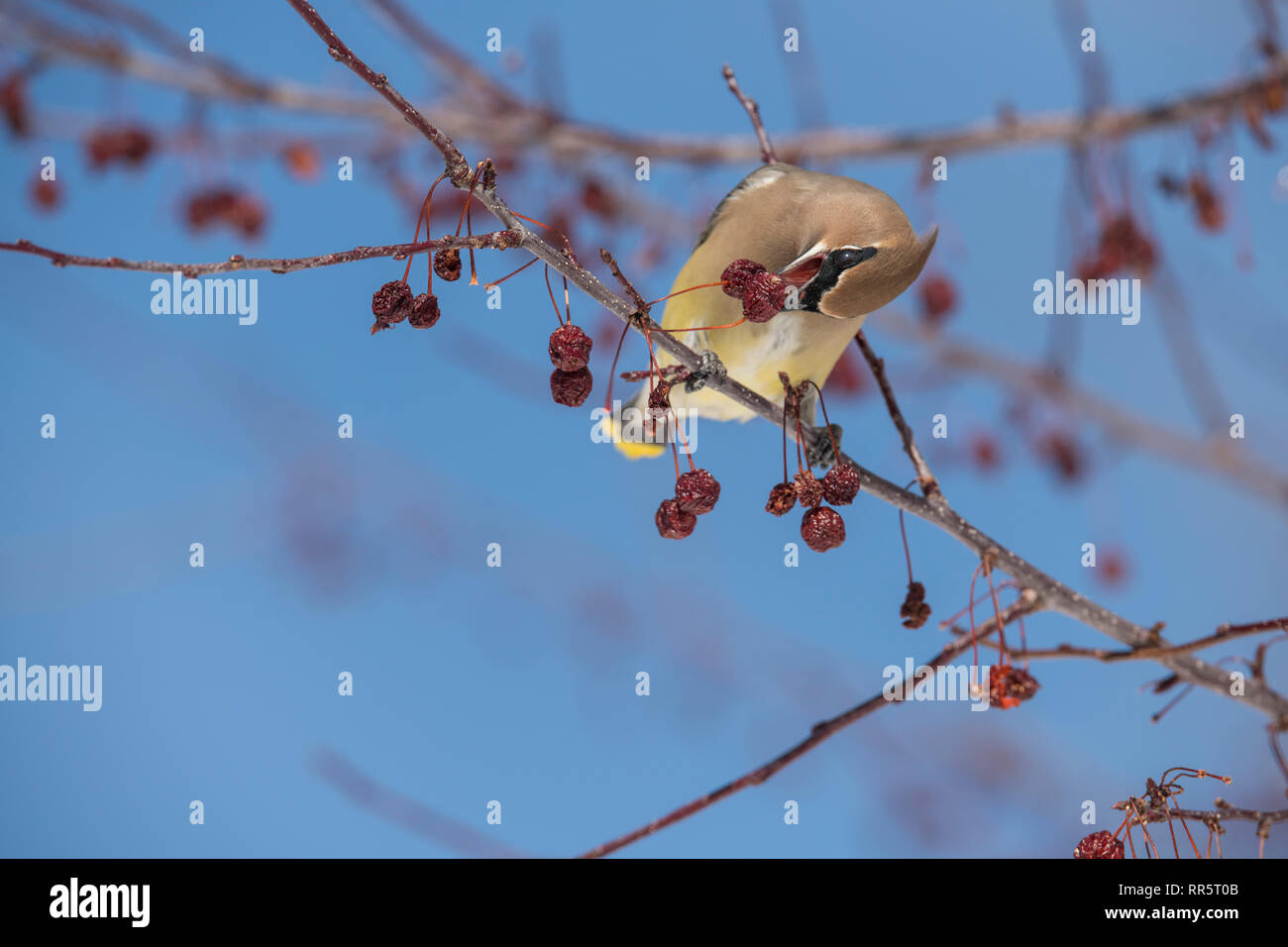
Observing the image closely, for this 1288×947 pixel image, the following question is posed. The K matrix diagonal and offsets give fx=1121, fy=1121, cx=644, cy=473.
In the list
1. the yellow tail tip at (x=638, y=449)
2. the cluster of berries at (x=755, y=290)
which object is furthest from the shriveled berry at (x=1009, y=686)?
the yellow tail tip at (x=638, y=449)

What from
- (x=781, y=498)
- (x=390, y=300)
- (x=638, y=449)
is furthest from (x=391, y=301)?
(x=638, y=449)

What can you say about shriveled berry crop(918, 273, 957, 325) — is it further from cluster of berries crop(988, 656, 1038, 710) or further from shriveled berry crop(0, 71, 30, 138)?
shriveled berry crop(0, 71, 30, 138)

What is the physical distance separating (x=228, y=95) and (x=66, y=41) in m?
0.46

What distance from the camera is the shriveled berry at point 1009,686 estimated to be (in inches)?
59.9

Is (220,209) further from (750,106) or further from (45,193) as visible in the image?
(750,106)

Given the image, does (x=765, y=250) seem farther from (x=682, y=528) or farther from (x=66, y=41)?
(x=66, y=41)

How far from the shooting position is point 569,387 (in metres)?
1.45

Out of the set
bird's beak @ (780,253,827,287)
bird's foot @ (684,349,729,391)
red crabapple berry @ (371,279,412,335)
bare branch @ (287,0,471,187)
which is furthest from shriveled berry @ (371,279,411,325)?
bird's beak @ (780,253,827,287)

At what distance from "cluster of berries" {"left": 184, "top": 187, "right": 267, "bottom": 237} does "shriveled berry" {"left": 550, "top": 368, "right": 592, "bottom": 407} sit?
2.53m

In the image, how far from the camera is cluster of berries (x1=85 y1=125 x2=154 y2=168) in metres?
3.40

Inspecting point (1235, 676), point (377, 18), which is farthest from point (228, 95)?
point (1235, 676)

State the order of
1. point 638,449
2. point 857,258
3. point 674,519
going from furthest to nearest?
point 638,449 < point 857,258 < point 674,519

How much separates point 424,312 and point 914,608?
2.81 ft
